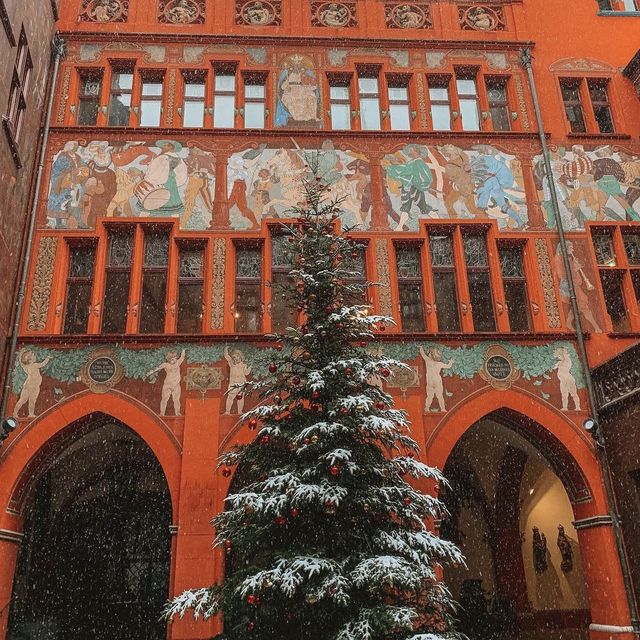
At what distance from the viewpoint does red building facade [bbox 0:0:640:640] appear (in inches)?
463

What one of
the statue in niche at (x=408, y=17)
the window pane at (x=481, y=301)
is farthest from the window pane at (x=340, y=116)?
the window pane at (x=481, y=301)

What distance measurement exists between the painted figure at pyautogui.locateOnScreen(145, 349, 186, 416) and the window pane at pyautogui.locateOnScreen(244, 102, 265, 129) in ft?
16.9

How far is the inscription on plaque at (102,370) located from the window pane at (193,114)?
5.27 meters

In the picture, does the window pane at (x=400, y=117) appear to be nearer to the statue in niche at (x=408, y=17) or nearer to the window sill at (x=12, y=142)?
the statue in niche at (x=408, y=17)

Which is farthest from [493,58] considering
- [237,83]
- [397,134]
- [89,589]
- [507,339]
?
[89,589]

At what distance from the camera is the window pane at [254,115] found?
46.8ft

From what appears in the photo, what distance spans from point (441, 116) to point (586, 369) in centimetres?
610

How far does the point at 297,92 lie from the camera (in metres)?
14.5

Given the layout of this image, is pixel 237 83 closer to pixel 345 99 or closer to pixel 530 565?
pixel 345 99

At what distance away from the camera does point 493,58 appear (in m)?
15.1

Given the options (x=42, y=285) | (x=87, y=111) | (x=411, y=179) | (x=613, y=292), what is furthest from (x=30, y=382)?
(x=613, y=292)

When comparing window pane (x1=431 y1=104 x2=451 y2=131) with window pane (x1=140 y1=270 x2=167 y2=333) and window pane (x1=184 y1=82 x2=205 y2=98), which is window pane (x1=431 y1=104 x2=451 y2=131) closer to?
window pane (x1=184 y1=82 x2=205 y2=98)

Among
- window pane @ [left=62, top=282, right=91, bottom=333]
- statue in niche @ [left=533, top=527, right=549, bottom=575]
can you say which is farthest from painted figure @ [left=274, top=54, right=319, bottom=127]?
statue in niche @ [left=533, top=527, right=549, bottom=575]

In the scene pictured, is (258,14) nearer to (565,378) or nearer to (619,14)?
(619,14)
